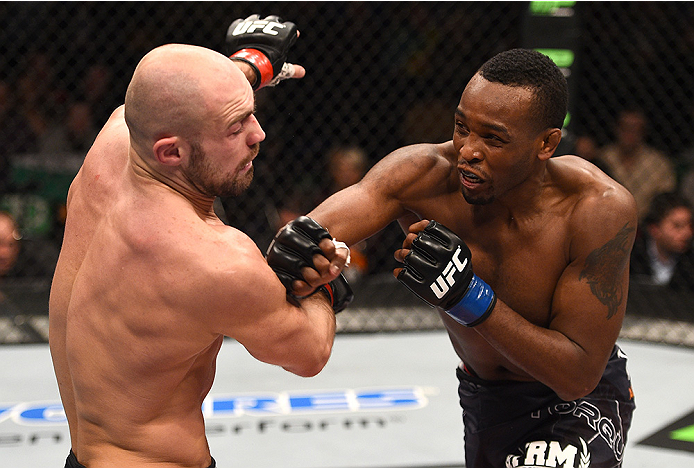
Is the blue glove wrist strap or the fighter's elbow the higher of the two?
the fighter's elbow

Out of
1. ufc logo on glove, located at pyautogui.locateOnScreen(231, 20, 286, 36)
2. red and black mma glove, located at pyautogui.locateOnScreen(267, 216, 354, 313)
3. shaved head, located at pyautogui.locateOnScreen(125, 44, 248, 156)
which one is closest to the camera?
shaved head, located at pyautogui.locateOnScreen(125, 44, 248, 156)

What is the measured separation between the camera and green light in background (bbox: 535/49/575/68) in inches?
140

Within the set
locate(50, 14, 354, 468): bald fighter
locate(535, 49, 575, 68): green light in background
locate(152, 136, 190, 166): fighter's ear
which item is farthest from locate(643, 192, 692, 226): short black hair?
locate(152, 136, 190, 166): fighter's ear

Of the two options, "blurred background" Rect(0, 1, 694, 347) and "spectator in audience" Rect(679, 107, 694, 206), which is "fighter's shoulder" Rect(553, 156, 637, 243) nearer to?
"blurred background" Rect(0, 1, 694, 347)

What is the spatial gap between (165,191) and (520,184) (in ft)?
2.73

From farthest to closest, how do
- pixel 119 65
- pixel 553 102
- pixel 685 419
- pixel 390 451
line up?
1. pixel 119 65
2. pixel 685 419
3. pixel 390 451
4. pixel 553 102

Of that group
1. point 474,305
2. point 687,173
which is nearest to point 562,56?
point 687,173

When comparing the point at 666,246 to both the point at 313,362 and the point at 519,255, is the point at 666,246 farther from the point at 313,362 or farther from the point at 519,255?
the point at 313,362

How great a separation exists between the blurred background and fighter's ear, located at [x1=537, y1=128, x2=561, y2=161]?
2.38 m

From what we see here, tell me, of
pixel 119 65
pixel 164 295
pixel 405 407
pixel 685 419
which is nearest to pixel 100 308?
pixel 164 295

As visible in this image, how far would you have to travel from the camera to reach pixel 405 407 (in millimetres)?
3018

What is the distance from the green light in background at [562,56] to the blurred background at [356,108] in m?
0.52

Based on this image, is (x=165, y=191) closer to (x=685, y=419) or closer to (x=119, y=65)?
(x=685, y=419)

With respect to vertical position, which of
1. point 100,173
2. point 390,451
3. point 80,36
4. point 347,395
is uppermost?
point 100,173
